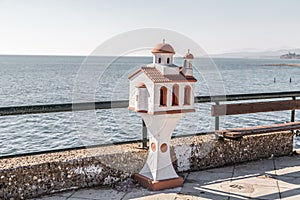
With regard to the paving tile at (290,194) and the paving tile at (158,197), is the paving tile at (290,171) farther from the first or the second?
the paving tile at (158,197)

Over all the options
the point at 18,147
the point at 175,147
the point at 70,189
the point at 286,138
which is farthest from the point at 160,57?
the point at 18,147

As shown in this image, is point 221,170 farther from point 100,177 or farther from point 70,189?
point 70,189

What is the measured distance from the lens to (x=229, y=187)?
161 inches

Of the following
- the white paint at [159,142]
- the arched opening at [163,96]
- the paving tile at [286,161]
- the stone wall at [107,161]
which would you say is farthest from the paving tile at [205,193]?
the paving tile at [286,161]

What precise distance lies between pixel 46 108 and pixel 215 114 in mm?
2168

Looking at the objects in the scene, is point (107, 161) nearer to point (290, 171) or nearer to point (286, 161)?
point (290, 171)

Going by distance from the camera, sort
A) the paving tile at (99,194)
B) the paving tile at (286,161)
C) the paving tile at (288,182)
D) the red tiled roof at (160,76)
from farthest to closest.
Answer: the paving tile at (286,161) < the paving tile at (288,182) < the paving tile at (99,194) < the red tiled roof at (160,76)

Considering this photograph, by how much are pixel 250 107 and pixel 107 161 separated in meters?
2.22

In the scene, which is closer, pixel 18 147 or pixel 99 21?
pixel 99 21

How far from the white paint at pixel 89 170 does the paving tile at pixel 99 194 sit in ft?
0.64

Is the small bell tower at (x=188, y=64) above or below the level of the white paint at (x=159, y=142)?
above

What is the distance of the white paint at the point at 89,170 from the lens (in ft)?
13.0

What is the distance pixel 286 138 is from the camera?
5.39 metres

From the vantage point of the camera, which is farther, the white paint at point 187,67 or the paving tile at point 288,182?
the paving tile at point 288,182
